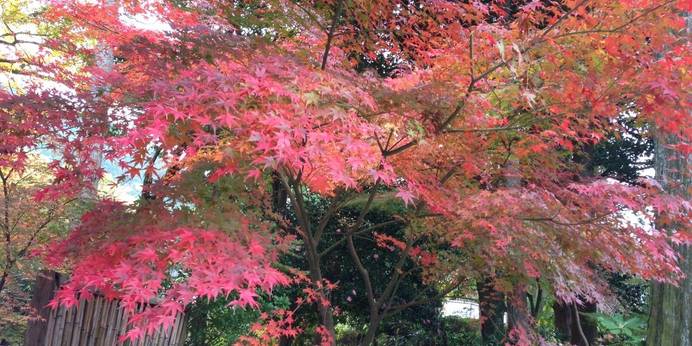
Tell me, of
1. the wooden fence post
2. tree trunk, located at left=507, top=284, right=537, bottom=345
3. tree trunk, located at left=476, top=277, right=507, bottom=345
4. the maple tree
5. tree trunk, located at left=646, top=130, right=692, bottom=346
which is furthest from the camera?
tree trunk, located at left=476, top=277, right=507, bottom=345

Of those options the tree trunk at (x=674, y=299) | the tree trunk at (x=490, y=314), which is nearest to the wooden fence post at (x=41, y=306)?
the tree trunk at (x=490, y=314)

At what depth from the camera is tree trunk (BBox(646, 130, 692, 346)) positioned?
547 centimetres

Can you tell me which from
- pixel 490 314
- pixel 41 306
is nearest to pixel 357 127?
pixel 41 306

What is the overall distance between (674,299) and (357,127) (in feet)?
14.9

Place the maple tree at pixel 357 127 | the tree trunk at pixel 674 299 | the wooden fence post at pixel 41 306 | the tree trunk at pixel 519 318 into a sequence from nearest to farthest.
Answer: the maple tree at pixel 357 127 < the wooden fence post at pixel 41 306 < the tree trunk at pixel 674 299 < the tree trunk at pixel 519 318

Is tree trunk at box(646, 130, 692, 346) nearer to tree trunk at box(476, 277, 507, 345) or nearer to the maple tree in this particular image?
the maple tree

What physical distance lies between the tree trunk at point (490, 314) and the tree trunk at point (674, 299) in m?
1.76

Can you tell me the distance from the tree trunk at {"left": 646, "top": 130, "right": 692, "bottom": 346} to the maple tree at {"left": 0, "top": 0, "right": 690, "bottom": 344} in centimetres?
127

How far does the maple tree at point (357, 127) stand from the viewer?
2758mm

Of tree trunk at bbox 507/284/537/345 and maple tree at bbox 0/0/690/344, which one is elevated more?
maple tree at bbox 0/0/690/344

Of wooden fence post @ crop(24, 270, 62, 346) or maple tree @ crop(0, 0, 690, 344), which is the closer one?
maple tree @ crop(0, 0, 690, 344)

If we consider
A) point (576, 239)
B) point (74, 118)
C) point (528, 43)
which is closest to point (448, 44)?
point (528, 43)

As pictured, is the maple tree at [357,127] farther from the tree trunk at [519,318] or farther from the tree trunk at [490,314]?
the tree trunk at [490,314]

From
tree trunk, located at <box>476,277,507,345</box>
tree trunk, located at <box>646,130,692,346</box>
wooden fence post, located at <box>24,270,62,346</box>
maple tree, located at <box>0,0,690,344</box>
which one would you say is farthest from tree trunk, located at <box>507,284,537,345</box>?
wooden fence post, located at <box>24,270,62,346</box>
